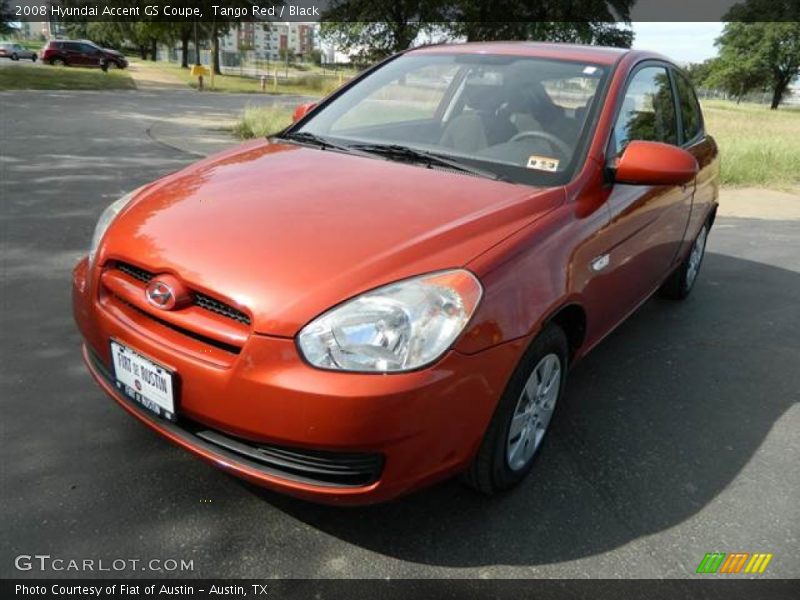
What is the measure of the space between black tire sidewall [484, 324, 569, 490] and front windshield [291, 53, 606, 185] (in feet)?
2.15

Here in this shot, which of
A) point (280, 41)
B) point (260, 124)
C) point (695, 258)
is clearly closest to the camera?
point (695, 258)

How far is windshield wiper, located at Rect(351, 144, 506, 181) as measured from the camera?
8.81 ft

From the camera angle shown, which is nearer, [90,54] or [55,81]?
[55,81]

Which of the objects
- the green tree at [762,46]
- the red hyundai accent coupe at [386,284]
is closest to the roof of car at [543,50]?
the red hyundai accent coupe at [386,284]

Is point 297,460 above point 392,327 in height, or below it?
below

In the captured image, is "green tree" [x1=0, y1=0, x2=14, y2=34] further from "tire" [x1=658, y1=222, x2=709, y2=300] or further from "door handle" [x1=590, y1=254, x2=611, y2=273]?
"door handle" [x1=590, y1=254, x2=611, y2=273]

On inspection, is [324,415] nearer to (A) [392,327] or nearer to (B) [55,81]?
(A) [392,327]

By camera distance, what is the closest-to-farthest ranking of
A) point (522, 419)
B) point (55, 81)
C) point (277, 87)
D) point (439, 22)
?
point (522, 419) < point (55, 81) < point (277, 87) < point (439, 22)

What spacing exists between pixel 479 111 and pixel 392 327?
1645 millimetres

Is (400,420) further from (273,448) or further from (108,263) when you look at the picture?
(108,263)

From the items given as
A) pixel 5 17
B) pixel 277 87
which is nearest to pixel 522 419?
pixel 5 17

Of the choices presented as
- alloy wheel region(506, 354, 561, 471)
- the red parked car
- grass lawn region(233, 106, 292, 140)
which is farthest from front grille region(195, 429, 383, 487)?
the red parked car

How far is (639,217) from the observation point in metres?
3.03

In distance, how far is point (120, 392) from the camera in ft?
7.38
